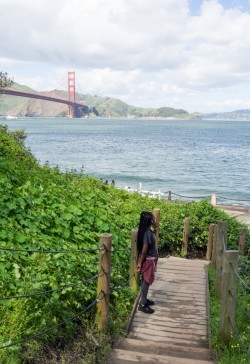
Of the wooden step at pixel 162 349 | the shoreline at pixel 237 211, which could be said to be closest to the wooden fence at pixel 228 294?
the wooden step at pixel 162 349

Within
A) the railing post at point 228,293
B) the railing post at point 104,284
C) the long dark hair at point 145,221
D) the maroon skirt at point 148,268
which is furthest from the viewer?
the maroon skirt at point 148,268

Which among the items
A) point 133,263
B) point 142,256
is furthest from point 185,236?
point 142,256

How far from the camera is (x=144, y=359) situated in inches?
196

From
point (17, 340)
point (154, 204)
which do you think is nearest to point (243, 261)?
point (154, 204)

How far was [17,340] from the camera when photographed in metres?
4.50

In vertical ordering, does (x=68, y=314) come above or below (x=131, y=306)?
above

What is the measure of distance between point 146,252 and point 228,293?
64.7 inches

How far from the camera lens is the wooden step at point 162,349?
208 inches

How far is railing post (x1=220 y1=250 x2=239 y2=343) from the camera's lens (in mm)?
5066

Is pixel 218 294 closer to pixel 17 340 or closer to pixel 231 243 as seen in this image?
pixel 17 340

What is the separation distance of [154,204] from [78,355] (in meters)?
8.34

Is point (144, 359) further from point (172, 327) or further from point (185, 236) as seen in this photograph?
point (185, 236)

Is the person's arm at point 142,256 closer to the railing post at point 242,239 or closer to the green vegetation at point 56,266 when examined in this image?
the green vegetation at point 56,266

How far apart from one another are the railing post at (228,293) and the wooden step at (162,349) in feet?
1.23
